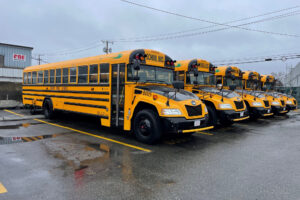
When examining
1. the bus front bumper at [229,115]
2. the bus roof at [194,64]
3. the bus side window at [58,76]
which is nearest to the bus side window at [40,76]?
the bus side window at [58,76]

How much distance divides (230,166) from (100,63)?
522cm

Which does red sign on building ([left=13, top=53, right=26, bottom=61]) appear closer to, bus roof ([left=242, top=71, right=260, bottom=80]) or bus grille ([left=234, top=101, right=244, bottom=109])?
bus roof ([left=242, top=71, right=260, bottom=80])

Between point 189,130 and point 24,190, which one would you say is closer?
point 24,190

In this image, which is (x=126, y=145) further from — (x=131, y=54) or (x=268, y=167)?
(x=268, y=167)

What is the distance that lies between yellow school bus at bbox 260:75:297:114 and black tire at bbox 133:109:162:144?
938 centimetres

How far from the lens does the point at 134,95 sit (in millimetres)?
6488

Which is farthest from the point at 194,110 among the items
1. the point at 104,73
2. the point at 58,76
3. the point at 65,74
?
the point at 58,76

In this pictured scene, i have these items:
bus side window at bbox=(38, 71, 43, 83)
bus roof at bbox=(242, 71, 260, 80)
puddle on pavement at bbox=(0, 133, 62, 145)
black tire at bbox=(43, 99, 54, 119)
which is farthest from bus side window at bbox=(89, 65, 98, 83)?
bus roof at bbox=(242, 71, 260, 80)

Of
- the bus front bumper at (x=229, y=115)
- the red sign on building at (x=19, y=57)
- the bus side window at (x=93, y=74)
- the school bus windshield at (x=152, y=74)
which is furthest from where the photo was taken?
the red sign on building at (x=19, y=57)

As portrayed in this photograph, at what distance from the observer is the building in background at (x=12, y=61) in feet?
86.8

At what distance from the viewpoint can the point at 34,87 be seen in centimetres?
1163

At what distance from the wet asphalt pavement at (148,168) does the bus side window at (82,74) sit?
2267 millimetres

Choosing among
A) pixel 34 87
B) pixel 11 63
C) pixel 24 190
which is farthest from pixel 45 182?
pixel 11 63

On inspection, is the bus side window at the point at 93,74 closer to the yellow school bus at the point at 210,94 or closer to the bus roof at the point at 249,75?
the yellow school bus at the point at 210,94
